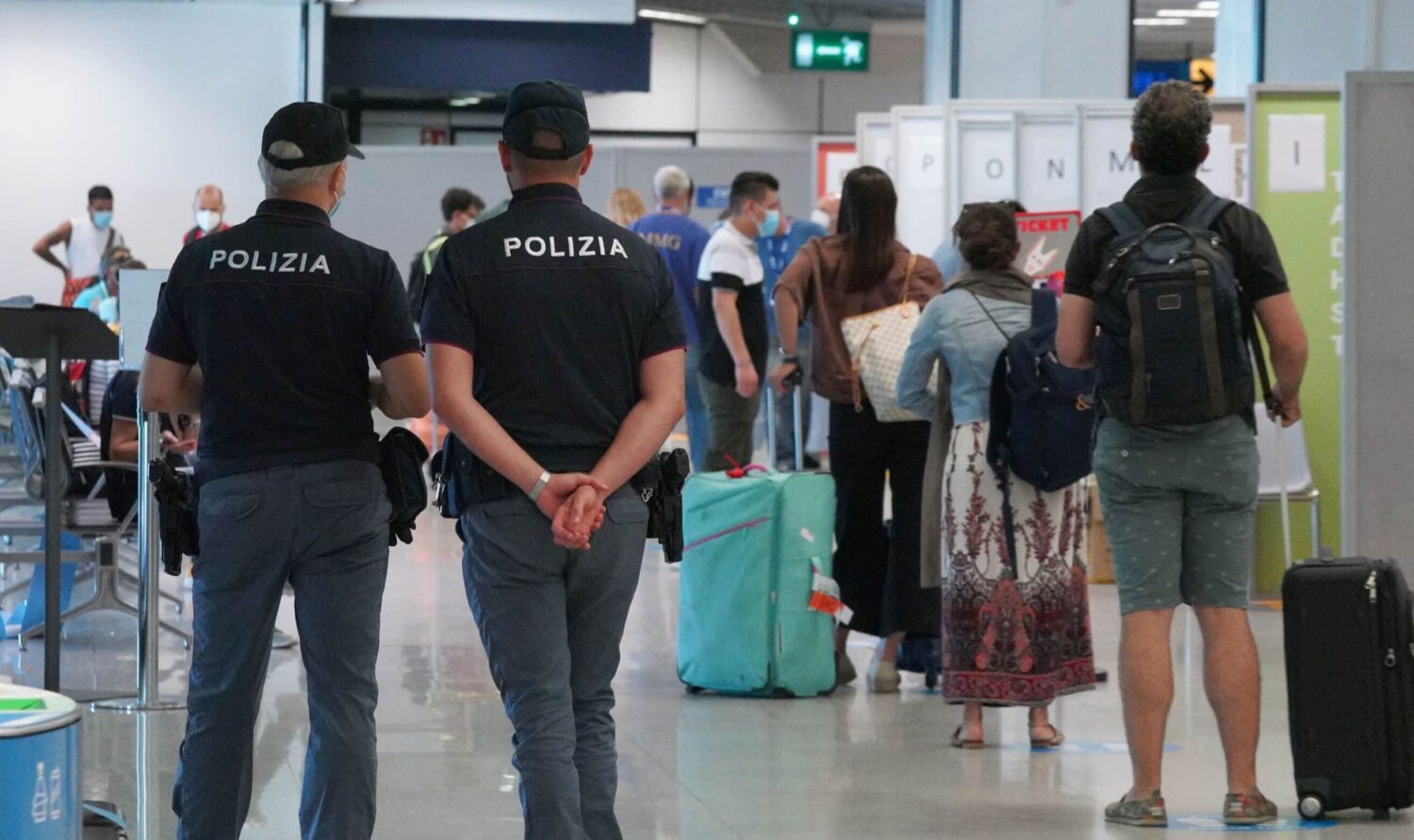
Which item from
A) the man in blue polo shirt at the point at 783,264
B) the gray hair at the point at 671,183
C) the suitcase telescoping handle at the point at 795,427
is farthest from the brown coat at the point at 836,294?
the man in blue polo shirt at the point at 783,264

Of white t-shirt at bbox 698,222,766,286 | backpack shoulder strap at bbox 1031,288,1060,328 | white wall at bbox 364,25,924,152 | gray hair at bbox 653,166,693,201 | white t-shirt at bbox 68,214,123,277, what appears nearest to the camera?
backpack shoulder strap at bbox 1031,288,1060,328

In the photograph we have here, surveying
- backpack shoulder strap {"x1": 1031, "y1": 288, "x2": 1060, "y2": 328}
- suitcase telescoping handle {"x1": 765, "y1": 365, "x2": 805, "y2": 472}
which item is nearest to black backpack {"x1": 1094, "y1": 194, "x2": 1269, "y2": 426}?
backpack shoulder strap {"x1": 1031, "y1": 288, "x2": 1060, "y2": 328}

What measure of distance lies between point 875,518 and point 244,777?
2850 mm

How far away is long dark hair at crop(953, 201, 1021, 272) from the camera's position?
16.1ft

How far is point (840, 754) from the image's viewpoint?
15.9 feet

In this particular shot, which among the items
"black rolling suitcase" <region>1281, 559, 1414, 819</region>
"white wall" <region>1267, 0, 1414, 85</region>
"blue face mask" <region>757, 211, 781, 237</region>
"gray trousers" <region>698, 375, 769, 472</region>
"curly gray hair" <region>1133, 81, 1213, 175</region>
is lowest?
"black rolling suitcase" <region>1281, 559, 1414, 819</region>

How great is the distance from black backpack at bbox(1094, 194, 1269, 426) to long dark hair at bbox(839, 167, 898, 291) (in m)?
1.61

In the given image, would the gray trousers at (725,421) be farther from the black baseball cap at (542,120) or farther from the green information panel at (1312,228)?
the black baseball cap at (542,120)

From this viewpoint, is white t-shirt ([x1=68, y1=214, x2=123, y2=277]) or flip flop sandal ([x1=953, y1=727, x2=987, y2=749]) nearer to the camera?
flip flop sandal ([x1=953, y1=727, x2=987, y2=749])

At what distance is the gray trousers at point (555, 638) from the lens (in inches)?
118

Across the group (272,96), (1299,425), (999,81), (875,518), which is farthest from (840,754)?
(272,96)

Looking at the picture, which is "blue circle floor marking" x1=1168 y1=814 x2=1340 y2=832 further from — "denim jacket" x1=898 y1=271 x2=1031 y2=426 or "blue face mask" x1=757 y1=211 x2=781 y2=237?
"blue face mask" x1=757 y1=211 x2=781 y2=237

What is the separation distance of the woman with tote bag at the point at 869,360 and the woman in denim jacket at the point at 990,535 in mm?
566

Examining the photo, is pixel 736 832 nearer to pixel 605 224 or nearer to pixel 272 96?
pixel 605 224
